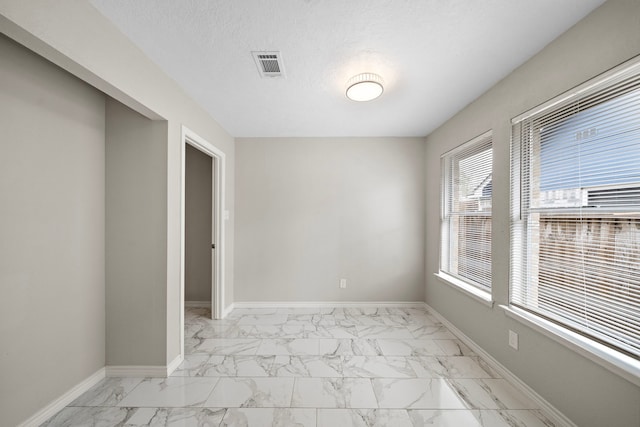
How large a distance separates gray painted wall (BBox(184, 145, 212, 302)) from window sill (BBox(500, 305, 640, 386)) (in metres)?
3.85

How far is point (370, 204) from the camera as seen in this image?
3.84 metres

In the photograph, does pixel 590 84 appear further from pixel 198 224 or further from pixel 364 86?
pixel 198 224

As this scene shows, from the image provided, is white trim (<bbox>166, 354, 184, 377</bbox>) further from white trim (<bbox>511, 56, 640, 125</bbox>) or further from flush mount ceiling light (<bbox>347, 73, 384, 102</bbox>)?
white trim (<bbox>511, 56, 640, 125</bbox>)

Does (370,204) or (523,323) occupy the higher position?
(370,204)

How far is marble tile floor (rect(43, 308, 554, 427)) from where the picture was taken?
173 cm

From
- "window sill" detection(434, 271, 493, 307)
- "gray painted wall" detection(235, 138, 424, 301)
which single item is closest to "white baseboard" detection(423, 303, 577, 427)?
"window sill" detection(434, 271, 493, 307)

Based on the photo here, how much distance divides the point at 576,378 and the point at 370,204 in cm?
268

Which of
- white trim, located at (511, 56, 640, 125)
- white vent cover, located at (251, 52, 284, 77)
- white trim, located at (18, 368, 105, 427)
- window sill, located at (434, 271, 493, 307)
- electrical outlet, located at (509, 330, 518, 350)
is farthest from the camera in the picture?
window sill, located at (434, 271, 493, 307)

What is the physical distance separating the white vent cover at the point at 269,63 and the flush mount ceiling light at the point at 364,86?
604mm

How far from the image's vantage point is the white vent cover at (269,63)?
1.87 m

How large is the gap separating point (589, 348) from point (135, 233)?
3.27 m

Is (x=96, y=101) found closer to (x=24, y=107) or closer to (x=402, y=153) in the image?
(x=24, y=107)

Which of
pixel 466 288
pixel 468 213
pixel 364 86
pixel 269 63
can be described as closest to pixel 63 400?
pixel 269 63

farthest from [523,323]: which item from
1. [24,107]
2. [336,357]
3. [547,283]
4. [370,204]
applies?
[24,107]
